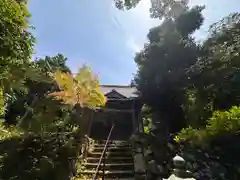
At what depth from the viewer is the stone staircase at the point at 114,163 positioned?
22.2 feet

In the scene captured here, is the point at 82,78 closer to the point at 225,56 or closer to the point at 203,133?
the point at 225,56

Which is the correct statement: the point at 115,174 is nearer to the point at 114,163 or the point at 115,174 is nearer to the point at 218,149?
the point at 114,163

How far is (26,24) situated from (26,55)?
31.3 inches

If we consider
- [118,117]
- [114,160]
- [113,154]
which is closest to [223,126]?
[114,160]

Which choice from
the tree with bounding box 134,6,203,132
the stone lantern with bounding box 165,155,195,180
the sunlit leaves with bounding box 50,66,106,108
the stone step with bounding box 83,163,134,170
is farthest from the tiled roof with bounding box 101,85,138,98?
the stone lantern with bounding box 165,155,195,180

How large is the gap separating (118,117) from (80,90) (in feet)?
15.4

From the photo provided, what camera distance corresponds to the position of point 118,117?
1384 cm

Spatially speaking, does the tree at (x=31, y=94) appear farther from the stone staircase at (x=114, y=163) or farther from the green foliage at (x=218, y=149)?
the green foliage at (x=218, y=149)

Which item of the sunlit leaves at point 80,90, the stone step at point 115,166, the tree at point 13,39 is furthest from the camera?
the sunlit leaves at point 80,90

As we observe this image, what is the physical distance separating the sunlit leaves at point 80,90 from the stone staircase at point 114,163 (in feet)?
6.49

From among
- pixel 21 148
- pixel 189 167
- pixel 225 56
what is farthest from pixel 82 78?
pixel 189 167

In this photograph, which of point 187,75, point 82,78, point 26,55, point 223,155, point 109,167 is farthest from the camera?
point 82,78

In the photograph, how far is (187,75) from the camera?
352 inches

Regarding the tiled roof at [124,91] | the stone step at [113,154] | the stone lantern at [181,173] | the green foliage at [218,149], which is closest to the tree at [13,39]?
the stone step at [113,154]
